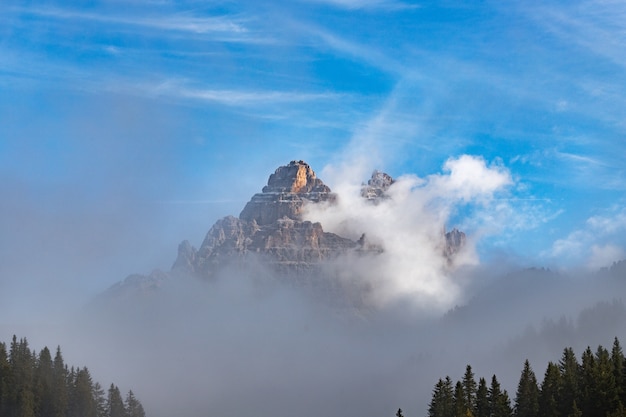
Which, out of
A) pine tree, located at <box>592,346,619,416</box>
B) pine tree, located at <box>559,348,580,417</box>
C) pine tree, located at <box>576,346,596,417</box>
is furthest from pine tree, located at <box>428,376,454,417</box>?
pine tree, located at <box>592,346,619,416</box>

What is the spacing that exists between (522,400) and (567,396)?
783 centimetres

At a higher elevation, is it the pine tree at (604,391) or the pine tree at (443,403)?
the pine tree at (443,403)

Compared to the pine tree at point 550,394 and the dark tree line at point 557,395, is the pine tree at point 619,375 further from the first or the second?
the pine tree at point 550,394

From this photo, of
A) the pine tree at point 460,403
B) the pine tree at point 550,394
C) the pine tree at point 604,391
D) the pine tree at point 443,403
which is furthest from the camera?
the pine tree at point 443,403

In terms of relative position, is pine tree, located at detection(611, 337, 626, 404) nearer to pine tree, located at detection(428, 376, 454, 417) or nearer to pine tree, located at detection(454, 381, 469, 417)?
pine tree, located at detection(454, 381, 469, 417)

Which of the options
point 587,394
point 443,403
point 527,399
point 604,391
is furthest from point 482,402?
point 604,391

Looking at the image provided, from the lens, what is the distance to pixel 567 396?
461 feet

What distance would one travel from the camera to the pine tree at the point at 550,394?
140500mm

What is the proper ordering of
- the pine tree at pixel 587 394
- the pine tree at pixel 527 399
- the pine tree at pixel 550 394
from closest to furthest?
the pine tree at pixel 587 394 → the pine tree at pixel 550 394 → the pine tree at pixel 527 399

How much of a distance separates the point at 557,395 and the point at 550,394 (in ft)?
3.38

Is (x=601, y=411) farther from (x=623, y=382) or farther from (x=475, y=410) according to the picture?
(x=475, y=410)

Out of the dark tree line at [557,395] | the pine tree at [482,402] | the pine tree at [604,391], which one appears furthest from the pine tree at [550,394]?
the pine tree at [482,402]

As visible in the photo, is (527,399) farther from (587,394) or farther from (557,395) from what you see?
(587,394)

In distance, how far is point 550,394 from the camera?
143 meters
